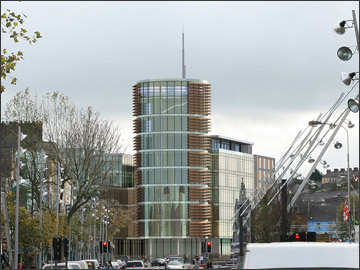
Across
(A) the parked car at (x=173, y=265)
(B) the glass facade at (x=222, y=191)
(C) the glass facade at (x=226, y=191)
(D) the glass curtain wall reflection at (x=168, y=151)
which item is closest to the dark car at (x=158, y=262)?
(D) the glass curtain wall reflection at (x=168, y=151)

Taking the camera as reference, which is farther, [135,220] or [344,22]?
[135,220]

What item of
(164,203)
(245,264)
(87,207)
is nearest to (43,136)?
(87,207)

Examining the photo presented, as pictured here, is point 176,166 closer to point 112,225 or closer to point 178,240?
point 178,240

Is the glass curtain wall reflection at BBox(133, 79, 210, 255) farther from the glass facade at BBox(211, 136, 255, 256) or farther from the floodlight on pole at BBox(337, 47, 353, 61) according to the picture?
the floodlight on pole at BBox(337, 47, 353, 61)

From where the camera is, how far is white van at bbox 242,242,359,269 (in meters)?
9.52

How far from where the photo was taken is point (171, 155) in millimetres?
182875

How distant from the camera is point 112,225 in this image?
15412 centimetres

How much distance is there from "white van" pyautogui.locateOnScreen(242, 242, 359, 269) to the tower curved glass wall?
171 metres

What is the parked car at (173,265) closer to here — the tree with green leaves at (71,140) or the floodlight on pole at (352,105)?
the tree with green leaves at (71,140)

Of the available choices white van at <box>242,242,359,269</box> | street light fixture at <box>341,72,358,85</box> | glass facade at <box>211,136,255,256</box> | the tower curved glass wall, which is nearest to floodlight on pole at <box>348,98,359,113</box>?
street light fixture at <box>341,72,358,85</box>

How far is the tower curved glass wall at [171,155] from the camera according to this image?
182 meters

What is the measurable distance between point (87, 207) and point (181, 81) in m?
53.8

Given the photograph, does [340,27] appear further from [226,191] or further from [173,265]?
[226,191]

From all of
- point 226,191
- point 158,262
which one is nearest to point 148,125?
point 226,191
